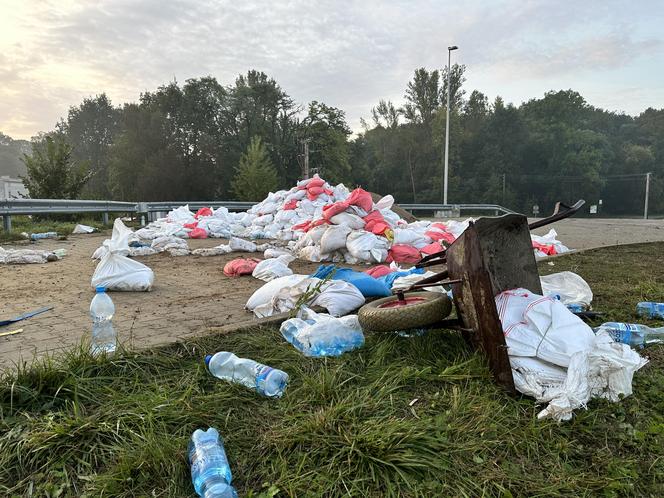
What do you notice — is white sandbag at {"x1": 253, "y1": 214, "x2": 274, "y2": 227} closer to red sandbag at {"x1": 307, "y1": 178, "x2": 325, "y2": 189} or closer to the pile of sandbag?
the pile of sandbag

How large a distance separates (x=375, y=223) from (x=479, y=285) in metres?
5.18

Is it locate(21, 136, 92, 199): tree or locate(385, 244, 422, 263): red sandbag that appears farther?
locate(21, 136, 92, 199): tree

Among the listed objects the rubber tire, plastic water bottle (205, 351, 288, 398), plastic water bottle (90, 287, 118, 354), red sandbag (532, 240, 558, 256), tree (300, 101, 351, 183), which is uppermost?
tree (300, 101, 351, 183)

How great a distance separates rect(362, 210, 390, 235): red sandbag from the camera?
7.29m

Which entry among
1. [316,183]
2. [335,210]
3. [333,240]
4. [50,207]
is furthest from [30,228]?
[333,240]

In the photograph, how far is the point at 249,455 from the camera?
6.14ft

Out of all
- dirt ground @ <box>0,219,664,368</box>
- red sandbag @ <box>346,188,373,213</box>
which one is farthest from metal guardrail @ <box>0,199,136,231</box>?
red sandbag @ <box>346,188,373,213</box>

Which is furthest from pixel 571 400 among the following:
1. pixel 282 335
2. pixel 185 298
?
pixel 185 298

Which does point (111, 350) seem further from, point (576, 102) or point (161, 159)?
point (576, 102)

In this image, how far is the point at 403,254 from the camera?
22.8ft

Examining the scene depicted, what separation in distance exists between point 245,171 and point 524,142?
128ft

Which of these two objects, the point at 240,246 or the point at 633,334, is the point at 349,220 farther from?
the point at 633,334

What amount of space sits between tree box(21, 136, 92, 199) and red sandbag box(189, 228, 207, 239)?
Result: 8145 millimetres

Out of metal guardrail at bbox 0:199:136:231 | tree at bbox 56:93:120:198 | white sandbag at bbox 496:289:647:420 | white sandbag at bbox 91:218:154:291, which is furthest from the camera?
tree at bbox 56:93:120:198
